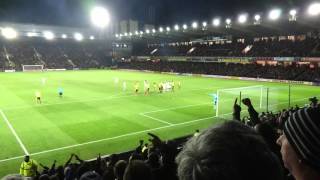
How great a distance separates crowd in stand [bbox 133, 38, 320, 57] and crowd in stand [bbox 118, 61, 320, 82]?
283 cm

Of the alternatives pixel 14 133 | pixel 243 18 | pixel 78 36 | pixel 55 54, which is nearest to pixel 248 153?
pixel 14 133

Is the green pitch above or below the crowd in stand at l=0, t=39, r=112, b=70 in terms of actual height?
below

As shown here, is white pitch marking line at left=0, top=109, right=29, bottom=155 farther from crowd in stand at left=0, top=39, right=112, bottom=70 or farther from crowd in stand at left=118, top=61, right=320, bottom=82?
crowd in stand at left=0, top=39, right=112, bottom=70

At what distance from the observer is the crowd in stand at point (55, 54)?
3632 inches

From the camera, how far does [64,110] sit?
26.2 m

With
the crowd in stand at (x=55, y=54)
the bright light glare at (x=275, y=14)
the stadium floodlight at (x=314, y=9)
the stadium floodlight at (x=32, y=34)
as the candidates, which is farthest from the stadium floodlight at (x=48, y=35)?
the stadium floodlight at (x=314, y=9)

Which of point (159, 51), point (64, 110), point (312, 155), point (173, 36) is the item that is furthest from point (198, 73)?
point (312, 155)

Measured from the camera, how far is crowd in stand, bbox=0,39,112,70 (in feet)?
303

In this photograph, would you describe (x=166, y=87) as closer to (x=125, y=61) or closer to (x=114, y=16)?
(x=125, y=61)

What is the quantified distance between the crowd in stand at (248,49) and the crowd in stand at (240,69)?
9.28 feet

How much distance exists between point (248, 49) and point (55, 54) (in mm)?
65912

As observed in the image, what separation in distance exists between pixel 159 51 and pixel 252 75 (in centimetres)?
4733

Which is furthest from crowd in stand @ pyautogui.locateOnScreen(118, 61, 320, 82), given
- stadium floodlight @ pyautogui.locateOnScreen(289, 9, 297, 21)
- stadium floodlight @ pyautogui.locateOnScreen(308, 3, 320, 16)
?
stadium floodlight @ pyautogui.locateOnScreen(308, 3, 320, 16)

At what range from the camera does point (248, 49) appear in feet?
246
